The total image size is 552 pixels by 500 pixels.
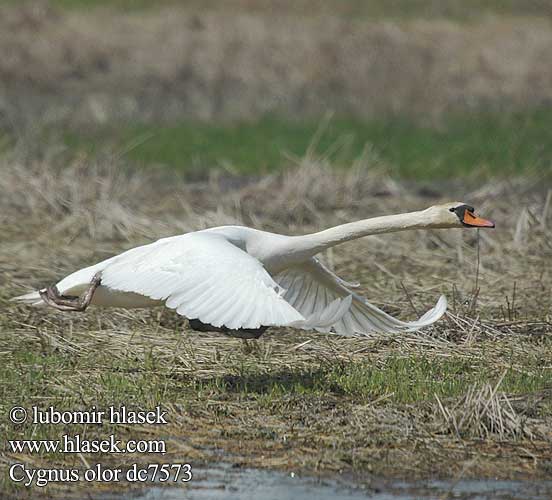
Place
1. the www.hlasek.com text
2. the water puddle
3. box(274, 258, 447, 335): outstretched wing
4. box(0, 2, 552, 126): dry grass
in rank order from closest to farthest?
the water puddle < the www.hlasek.com text < box(274, 258, 447, 335): outstretched wing < box(0, 2, 552, 126): dry grass

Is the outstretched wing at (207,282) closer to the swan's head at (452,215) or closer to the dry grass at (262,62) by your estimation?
the swan's head at (452,215)

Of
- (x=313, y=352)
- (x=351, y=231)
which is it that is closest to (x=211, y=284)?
(x=351, y=231)

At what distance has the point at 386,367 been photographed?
7328mm

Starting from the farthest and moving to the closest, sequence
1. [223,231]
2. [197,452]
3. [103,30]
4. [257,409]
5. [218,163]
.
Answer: [103,30] → [218,163] → [223,231] → [257,409] → [197,452]

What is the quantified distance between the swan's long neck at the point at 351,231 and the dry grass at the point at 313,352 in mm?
720

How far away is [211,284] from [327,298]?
5.50 ft

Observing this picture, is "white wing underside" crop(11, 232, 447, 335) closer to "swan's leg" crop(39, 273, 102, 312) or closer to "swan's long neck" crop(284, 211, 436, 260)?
"swan's leg" crop(39, 273, 102, 312)

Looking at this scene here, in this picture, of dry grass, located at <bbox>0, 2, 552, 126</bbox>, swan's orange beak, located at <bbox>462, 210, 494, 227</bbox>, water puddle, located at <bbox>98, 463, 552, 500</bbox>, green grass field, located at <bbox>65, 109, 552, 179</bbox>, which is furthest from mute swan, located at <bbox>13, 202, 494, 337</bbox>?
dry grass, located at <bbox>0, 2, 552, 126</bbox>

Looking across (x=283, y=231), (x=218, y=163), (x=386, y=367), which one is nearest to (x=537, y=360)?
(x=386, y=367)

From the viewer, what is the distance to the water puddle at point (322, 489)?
534cm

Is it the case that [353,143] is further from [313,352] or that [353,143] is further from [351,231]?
[351,231]

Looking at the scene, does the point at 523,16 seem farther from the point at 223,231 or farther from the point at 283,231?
the point at 223,231

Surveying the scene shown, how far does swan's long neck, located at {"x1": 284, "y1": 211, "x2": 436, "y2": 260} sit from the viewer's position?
282 inches

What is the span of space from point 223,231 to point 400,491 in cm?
229
